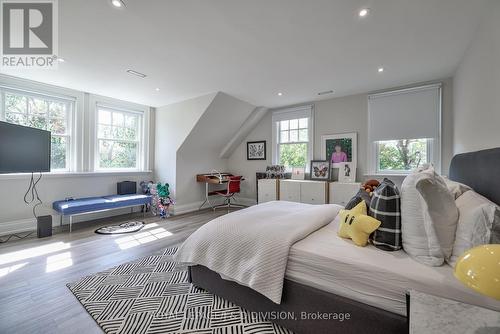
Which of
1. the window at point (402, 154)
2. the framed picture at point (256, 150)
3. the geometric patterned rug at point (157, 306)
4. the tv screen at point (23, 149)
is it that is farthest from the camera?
the framed picture at point (256, 150)

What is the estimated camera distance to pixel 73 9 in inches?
73.4

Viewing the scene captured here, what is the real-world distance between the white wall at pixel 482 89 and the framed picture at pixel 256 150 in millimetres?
3529

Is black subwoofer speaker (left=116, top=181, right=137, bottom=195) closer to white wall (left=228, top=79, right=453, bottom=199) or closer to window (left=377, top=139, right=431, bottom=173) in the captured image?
white wall (left=228, top=79, right=453, bottom=199)

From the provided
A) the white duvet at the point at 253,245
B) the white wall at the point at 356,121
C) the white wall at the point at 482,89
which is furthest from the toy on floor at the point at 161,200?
the white wall at the point at 482,89

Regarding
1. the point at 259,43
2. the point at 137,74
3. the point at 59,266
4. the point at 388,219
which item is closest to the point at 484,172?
the point at 388,219

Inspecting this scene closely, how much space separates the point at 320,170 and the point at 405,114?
1734mm

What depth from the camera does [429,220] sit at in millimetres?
1146

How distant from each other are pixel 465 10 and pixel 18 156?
210 inches

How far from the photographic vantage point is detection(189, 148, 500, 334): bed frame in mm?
1096

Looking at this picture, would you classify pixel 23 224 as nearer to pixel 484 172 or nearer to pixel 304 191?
pixel 304 191

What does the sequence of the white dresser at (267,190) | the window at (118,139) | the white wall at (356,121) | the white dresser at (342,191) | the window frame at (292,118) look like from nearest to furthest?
the white wall at (356,121)
the white dresser at (342,191)
the window at (118,139)
the window frame at (292,118)
the white dresser at (267,190)

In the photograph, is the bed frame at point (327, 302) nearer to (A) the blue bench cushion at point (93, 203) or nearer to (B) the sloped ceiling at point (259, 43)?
(B) the sloped ceiling at point (259, 43)

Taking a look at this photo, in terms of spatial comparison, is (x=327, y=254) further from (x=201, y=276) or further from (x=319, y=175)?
(x=319, y=175)

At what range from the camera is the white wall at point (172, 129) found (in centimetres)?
429
